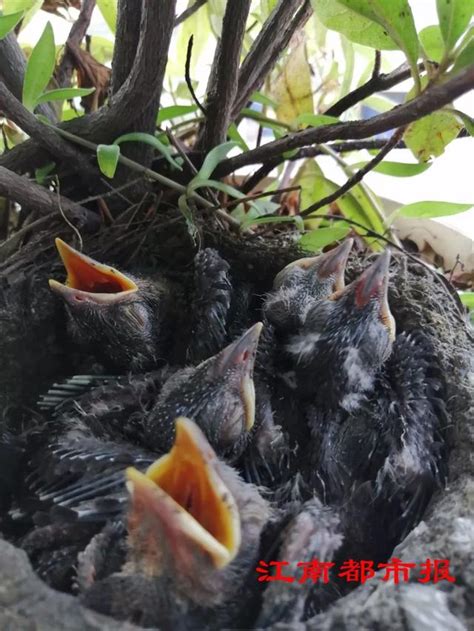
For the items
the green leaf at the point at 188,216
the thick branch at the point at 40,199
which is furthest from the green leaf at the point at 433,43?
the thick branch at the point at 40,199

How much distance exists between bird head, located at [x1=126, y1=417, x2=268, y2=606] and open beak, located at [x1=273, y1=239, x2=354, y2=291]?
277 millimetres

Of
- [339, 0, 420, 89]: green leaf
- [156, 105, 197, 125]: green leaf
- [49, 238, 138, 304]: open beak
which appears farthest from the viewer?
[156, 105, 197, 125]: green leaf

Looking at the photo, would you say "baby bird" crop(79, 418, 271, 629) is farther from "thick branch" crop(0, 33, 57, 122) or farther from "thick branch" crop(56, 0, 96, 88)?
"thick branch" crop(56, 0, 96, 88)

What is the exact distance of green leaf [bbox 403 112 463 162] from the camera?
1.61 feet

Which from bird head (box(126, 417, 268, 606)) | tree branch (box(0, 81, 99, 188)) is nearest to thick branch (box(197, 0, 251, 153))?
tree branch (box(0, 81, 99, 188))

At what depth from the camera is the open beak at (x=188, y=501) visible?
275 millimetres

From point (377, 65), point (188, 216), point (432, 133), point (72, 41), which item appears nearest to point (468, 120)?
point (432, 133)

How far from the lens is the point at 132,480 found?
28 cm

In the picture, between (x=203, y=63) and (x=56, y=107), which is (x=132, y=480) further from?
(x=203, y=63)

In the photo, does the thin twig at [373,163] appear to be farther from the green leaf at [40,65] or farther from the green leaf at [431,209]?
the green leaf at [40,65]

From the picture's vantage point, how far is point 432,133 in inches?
19.7

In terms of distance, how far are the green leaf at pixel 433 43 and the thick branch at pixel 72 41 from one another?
441mm

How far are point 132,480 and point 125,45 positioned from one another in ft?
1.44

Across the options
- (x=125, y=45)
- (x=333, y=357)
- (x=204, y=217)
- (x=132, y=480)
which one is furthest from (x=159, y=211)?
(x=132, y=480)
